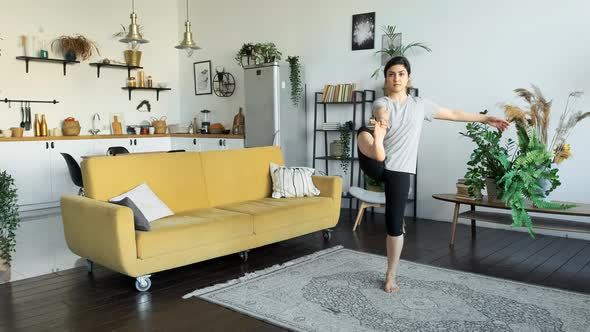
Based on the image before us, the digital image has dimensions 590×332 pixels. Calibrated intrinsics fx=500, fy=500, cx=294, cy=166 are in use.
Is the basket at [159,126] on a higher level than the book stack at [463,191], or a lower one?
higher

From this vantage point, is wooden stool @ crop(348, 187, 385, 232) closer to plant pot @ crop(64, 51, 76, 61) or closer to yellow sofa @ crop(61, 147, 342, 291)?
yellow sofa @ crop(61, 147, 342, 291)

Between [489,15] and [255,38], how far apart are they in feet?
11.2

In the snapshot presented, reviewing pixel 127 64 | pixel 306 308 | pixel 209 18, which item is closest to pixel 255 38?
pixel 209 18

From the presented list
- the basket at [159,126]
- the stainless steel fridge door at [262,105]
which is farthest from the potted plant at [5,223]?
the basket at [159,126]

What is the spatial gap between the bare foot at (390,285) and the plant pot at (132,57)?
6098 millimetres

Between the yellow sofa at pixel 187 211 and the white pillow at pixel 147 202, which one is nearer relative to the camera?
the yellow sofa at pixel 187 211

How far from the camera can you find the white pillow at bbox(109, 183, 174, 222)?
3.71 meters

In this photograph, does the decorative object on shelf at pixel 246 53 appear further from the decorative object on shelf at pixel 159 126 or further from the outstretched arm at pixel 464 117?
the outstretched arm at pixel 464 117

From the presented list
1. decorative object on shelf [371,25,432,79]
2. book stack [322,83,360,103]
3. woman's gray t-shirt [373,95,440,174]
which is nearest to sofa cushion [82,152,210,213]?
woman's gray t-shirt [373,95,440,174]

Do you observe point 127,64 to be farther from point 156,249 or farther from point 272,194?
point 156,249

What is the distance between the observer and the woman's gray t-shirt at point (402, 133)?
9.93 ft

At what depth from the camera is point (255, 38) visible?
7426 millimetres

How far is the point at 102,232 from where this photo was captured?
3.31m

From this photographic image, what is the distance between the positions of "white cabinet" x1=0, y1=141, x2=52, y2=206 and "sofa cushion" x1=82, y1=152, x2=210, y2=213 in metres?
2.92
